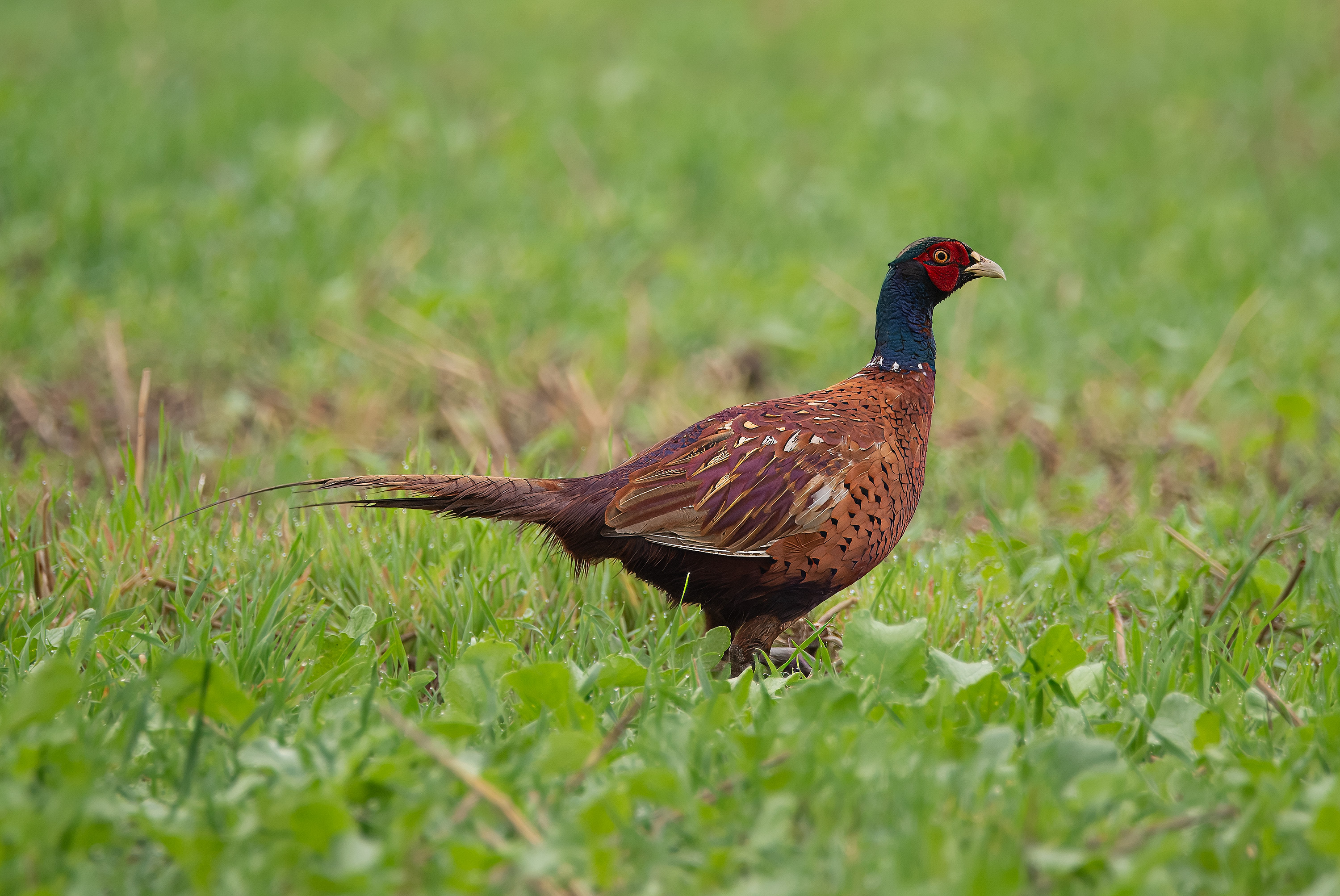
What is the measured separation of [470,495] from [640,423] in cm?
222

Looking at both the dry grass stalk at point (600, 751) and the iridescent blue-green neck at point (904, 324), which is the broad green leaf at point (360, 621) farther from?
the iridescent blue-green neck at point (904, 324)

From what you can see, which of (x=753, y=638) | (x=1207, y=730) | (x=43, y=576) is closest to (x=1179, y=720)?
(x=1207, y=730)

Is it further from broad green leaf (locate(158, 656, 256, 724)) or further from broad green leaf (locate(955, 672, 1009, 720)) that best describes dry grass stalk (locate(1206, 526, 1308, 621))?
broad green leaf (locate(158, 656, 256, 724))

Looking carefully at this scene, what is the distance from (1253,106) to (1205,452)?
18.8 ft

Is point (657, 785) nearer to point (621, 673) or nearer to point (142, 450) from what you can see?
point (621, 673)

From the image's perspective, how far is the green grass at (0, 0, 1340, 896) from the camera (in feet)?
7.36

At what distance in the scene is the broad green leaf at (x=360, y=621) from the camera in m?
3.12

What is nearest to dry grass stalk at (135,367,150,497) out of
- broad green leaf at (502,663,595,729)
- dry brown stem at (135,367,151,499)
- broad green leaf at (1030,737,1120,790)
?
dry brown stem at (135,367,151,499)

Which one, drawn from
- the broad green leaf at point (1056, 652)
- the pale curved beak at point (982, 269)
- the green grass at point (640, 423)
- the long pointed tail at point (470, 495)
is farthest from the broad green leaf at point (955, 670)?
the pale curved beak at point (982, 269)

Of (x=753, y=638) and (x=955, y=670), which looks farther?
(x=753, y=638)

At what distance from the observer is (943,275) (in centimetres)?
382

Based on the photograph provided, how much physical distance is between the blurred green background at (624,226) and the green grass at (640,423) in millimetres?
37

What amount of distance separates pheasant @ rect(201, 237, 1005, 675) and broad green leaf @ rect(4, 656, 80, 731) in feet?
2.98

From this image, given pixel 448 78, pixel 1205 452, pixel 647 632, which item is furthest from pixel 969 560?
pixel 448 78
